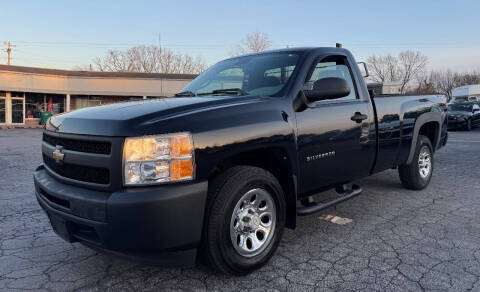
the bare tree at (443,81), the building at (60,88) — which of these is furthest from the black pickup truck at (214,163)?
the bare tree at (443,81)

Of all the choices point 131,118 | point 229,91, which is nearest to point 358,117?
point 229,91

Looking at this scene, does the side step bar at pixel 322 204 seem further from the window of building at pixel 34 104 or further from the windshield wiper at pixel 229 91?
the window of building at pixel 34 104

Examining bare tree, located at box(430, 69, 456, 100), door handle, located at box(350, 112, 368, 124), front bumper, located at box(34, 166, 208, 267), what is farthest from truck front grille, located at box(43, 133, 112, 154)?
bare tree, located at box(430, 69, 456, 100)

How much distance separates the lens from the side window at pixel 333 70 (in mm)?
3663

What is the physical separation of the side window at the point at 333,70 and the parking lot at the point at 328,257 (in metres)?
1.45

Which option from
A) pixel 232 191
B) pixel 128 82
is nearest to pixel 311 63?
pixel 232 191

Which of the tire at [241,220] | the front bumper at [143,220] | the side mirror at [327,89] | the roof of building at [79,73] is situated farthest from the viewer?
the roof of building at [79,73]

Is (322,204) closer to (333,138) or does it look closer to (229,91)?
(333,138)

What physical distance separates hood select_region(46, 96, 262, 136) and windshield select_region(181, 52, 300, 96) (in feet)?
1.46

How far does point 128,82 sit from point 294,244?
99.6 ft

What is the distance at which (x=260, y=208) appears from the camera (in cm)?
293

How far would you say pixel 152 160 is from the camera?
2.30m

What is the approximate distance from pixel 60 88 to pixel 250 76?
30.7m

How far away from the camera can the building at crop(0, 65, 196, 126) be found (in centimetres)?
2875
